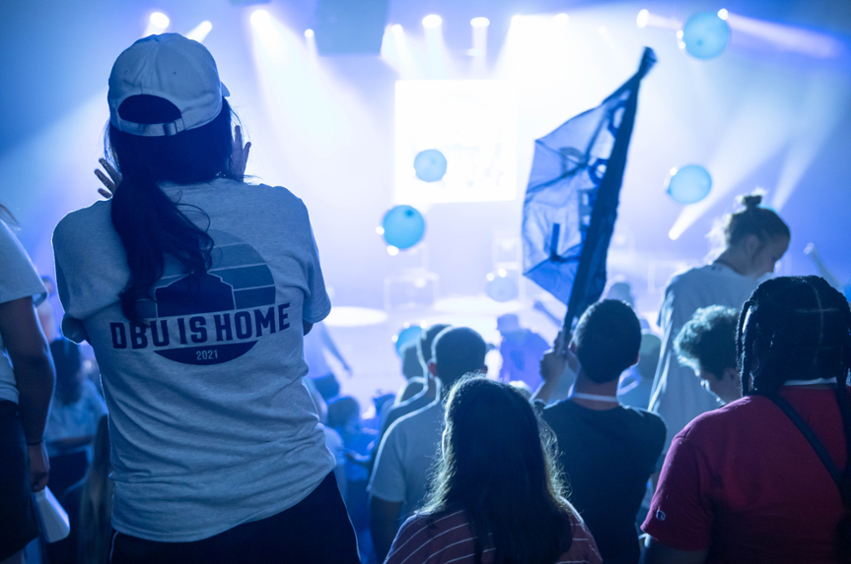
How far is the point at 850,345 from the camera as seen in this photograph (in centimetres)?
113

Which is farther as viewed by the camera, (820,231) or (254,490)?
(820,231)

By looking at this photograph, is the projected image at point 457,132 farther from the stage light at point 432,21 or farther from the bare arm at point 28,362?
the bare arm at point 28,362

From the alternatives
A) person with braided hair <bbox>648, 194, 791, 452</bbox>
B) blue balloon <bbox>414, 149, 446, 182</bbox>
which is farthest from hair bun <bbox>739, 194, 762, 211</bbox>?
blue balloon <bbox>414, 149, 446, 182</bbox>

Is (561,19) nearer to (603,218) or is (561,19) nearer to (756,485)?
(603,218)

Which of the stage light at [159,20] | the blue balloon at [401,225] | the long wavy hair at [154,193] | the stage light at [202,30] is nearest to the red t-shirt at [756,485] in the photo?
the long wavy hair at [154,193]

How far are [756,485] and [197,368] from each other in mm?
990

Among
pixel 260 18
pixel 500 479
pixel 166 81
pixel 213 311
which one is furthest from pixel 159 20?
pixel 500 479

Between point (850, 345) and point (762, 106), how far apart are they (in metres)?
7.92

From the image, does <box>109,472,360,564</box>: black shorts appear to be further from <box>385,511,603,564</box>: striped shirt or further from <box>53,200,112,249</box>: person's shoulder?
<box>53,200,112,249</box>: person's shoulder

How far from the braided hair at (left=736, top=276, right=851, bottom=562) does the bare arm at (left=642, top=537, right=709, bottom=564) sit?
337mm

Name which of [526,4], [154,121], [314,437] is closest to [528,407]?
[314,437]

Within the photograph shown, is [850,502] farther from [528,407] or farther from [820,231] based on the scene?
[820,231]

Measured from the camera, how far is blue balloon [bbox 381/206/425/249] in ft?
16.1

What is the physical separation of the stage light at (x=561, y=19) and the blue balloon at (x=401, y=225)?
3.81 meters
